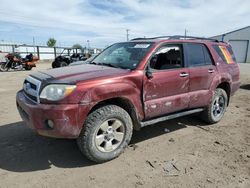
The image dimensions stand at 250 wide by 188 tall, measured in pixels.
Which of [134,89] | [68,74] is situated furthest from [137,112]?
[68,74]

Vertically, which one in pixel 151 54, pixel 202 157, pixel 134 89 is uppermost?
pixel 151 54

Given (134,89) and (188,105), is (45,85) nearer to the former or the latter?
(134,89)

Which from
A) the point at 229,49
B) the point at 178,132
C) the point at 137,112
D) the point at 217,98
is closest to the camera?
the point at 137,112

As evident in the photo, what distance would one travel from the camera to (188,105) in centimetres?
455

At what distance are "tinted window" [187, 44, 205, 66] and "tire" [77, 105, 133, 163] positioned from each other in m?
1.83

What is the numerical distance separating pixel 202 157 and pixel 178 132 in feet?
3.57

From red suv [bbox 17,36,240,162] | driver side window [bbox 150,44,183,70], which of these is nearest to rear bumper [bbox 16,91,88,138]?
red suv [bbox 17,36,240,162]

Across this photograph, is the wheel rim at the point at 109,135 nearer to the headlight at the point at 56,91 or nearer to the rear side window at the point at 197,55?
the headlight at the point at 56,91

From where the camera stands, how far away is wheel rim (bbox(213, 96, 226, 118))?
5.23m

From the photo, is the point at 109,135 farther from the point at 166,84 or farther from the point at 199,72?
the point at 199,72

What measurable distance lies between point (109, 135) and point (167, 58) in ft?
5.99

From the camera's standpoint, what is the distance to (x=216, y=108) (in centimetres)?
529

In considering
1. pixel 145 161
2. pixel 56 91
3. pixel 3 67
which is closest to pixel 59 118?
pixel 56 91

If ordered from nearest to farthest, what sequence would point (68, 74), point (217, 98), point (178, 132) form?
1. point (68, 74)
2. point (178, 132)
3. point (217, 98)
